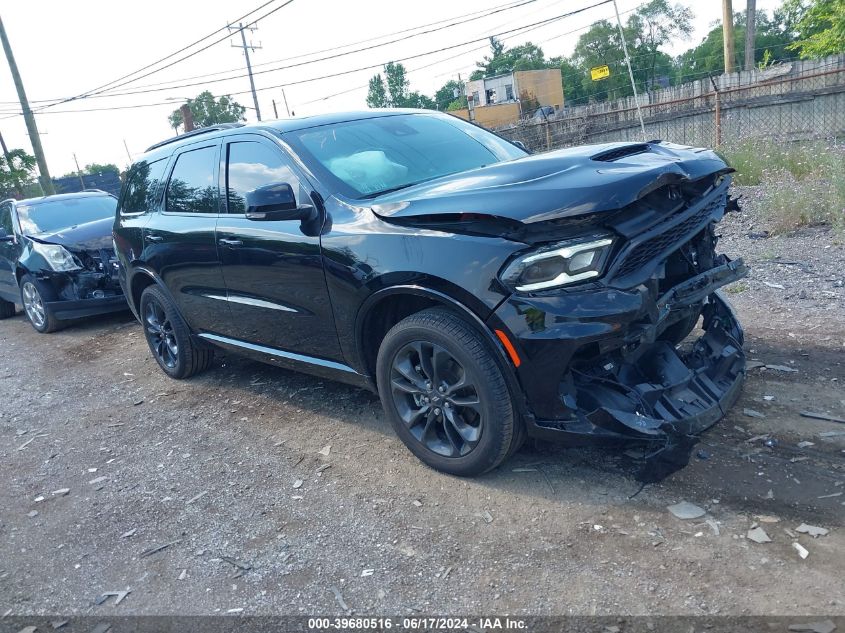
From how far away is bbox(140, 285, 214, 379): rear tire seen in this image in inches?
219

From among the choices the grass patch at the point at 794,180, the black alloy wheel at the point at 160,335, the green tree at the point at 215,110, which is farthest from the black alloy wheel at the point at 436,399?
the green tree at the point at 215,110

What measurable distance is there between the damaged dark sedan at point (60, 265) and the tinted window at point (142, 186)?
2.66 meters

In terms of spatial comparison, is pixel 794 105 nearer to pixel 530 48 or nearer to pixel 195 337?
pixel 195 337

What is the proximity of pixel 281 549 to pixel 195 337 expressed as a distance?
2723 millimetres

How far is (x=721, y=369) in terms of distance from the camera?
352 cm

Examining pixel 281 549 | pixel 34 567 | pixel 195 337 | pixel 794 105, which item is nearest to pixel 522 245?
pixel 281 549

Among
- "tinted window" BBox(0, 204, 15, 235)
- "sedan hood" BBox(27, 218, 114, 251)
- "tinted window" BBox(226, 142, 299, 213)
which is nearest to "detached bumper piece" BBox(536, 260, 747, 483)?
"tinted window" BBox(226, 142, 299, 213)

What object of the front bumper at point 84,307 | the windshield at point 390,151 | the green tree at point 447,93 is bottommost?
the front bumper at point 84,307

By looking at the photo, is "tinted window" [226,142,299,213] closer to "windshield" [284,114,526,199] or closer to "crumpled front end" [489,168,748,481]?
"windshield" [284,114,526,199]

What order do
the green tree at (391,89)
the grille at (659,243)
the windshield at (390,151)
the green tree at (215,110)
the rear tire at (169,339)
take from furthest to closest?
1. the green tree at (391,89)
2. the green tree at (215,110)
3. the rear tire at (169,339)
4. the windshield at (390,151)
5. the grille at (659,243)

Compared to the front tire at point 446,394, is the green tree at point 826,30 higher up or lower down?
higher up

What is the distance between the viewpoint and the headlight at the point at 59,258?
8305 millimetres

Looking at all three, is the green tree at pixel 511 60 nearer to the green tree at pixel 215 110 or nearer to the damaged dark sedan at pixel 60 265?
the green tree at pixel 215 110

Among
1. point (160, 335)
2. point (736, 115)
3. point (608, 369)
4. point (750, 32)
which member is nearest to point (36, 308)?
point (160, 335)
